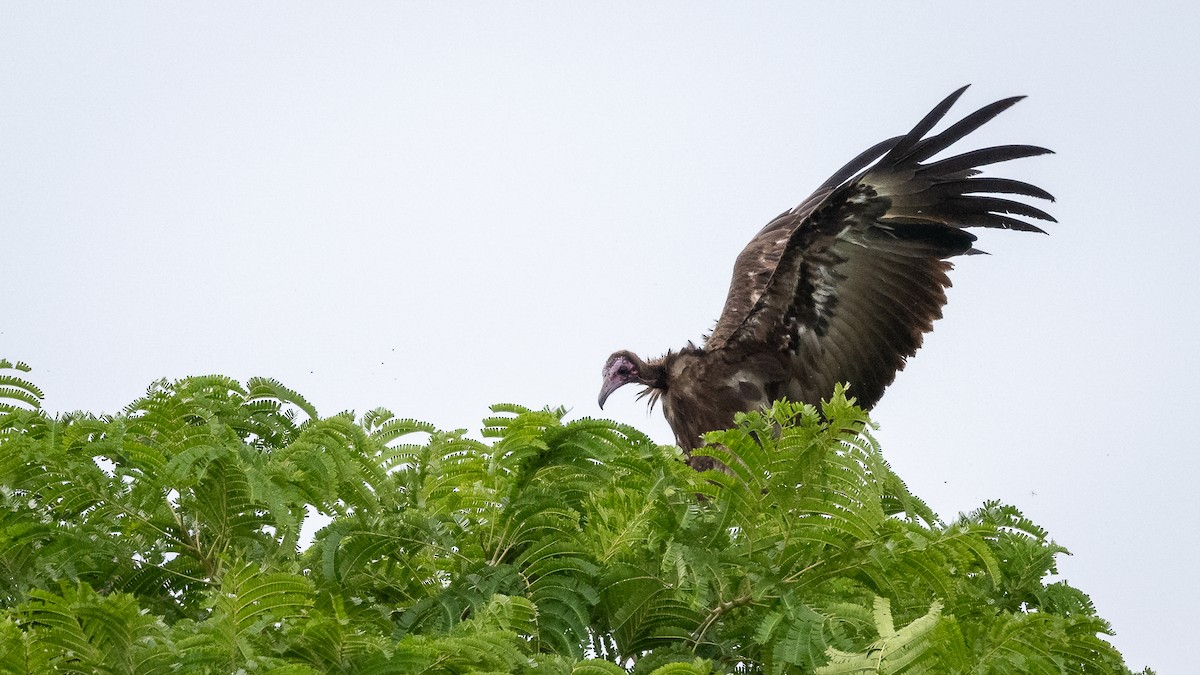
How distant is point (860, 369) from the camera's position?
38.9 ft

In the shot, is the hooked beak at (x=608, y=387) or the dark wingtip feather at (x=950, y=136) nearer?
the dark wingtip feather at (x=950, y=136)

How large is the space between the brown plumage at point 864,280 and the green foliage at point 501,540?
5195 mm

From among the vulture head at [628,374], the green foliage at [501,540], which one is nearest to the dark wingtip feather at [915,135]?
the vulture head at [628,374]

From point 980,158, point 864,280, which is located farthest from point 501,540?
point 980,158

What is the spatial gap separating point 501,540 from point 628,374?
288 inches

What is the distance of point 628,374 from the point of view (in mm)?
12984

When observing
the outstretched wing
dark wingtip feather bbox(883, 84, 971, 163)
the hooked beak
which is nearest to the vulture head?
the hooked beak

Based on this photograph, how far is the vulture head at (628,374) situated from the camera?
12.7 metres

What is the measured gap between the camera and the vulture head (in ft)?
41.6

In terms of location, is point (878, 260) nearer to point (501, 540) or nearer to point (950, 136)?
point (950, 136)

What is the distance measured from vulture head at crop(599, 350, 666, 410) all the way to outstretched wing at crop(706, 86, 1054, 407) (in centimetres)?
107

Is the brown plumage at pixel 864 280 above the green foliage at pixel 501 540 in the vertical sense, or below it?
above

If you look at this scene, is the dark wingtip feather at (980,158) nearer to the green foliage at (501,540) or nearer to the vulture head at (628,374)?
the vulture head at (628,374)

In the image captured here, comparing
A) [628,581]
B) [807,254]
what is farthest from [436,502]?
[807,254]
